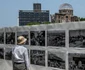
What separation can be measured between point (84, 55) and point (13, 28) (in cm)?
431

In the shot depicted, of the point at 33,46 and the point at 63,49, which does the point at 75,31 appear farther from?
the point at 33,46

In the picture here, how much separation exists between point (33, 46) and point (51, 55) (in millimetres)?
1164

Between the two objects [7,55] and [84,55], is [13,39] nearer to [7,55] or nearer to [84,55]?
[7,55]

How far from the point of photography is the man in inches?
332

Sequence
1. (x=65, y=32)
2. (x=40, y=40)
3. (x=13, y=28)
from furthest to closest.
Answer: (x=13, y=28), (x=40, y=40), (x=65, y=32)

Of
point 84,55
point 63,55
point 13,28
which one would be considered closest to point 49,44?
point 63,55

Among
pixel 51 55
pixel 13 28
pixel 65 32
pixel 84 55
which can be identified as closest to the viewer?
pixel 84 55

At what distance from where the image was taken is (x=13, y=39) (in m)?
12.2

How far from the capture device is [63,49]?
348 inches

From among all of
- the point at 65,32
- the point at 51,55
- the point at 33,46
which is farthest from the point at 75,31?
the point at 33,46

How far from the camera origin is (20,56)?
8.55 m

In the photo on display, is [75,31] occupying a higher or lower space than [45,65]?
higher

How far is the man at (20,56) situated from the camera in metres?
8.42

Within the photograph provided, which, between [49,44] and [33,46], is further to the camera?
[33,46]
